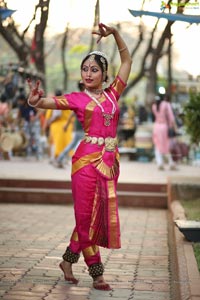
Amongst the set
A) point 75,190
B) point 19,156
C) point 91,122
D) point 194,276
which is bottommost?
point 19,156

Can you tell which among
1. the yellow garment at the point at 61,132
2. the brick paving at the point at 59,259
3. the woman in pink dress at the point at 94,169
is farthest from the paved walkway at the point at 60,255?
the yellow garment at the point at 61,132

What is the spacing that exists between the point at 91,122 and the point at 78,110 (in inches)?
5.2

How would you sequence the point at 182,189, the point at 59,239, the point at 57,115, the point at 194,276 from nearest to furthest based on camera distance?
the point at 194,276, the point at 59,239, the point at 182,189, the point at 57,115

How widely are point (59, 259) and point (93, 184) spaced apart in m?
1.48

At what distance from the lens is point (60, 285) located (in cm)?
634

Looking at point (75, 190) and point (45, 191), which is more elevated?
point (75, 190)

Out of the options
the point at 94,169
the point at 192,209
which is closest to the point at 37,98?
the point at 94,169

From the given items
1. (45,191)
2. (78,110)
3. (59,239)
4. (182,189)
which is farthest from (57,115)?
(78,110)

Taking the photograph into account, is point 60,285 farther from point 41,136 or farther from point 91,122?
point 41,136

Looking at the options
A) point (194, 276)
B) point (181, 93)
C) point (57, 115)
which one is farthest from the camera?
point (181, 93)

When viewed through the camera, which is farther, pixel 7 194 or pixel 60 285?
pixel 7 194

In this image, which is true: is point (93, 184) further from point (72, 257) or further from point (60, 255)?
point (60, 255)

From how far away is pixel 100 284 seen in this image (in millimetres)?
6195

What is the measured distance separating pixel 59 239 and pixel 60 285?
8.29 ft
